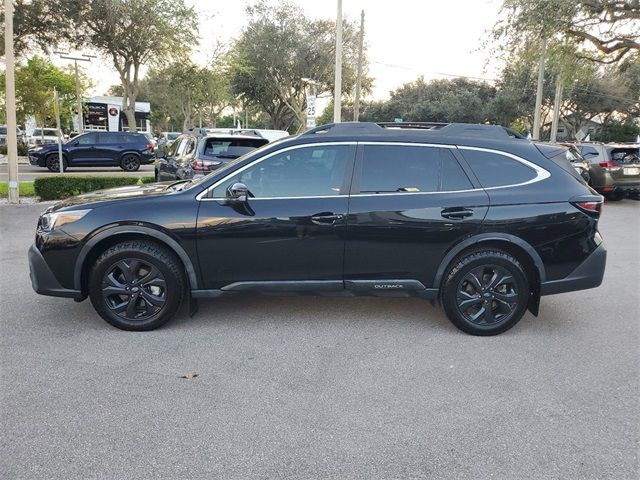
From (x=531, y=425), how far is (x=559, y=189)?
7.28ft

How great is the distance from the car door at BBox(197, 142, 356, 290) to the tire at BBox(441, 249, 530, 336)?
998mm

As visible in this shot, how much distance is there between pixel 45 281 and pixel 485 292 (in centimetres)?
376

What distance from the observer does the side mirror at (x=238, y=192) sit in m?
4.39

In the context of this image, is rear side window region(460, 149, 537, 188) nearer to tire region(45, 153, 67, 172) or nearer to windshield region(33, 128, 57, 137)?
tire region(45, 153, 67, 172)

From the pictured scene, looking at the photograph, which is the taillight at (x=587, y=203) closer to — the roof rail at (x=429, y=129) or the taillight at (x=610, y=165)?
the roof rail at (x=429, y=129)

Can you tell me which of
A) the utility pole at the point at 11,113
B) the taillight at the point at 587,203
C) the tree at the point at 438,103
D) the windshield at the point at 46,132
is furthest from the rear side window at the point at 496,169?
the tree at the point at 438,103

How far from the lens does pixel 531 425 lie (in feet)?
10.6

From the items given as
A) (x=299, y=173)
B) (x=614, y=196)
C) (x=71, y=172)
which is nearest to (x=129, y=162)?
(x=71, y=172)

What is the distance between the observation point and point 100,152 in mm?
21562

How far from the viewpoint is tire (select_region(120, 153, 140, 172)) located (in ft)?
72.7

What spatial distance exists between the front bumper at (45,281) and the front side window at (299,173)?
1653mm

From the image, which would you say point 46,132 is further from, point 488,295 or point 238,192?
point 488,295

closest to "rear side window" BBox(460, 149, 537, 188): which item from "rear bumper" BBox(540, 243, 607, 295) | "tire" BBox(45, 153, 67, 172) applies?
"rear bumper" BBox(540, 243, 607, 295)

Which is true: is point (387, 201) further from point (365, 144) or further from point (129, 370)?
point (129, 370)
